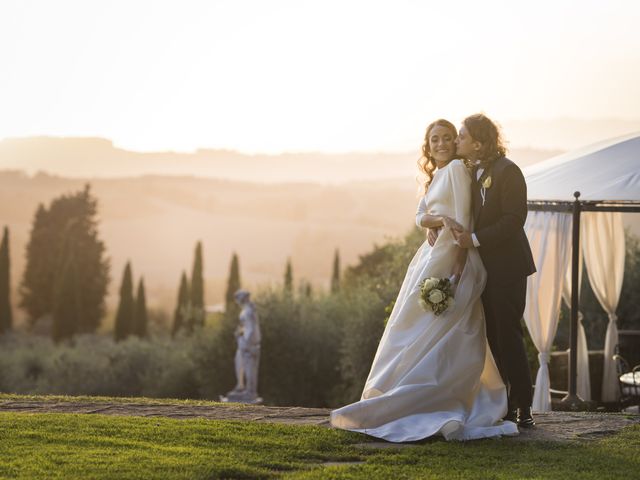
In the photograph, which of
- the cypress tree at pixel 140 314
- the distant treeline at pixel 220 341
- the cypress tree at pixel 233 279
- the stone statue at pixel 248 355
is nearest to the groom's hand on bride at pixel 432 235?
the distant treeline at pixel 220 341

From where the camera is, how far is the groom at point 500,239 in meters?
5.83

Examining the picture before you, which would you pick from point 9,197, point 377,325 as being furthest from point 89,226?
point 377,325

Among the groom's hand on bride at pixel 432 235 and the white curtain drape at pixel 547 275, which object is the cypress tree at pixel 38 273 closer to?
the white curtain drape at pixel 547 275

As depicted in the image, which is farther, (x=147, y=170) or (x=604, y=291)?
(x=147, y=170)

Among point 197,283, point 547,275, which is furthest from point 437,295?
point 197,283

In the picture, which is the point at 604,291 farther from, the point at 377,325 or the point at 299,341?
the point at 299,341

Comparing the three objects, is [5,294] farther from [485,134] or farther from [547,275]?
[485,134]

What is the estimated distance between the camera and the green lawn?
4.80 m

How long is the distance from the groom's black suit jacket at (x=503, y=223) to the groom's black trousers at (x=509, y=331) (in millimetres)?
71

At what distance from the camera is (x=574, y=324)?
1020 cm

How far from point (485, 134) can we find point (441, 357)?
4.43 feet

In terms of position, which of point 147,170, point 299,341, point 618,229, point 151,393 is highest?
point 147,170

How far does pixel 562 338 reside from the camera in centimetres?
1944

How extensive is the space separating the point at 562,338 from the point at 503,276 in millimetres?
14152
